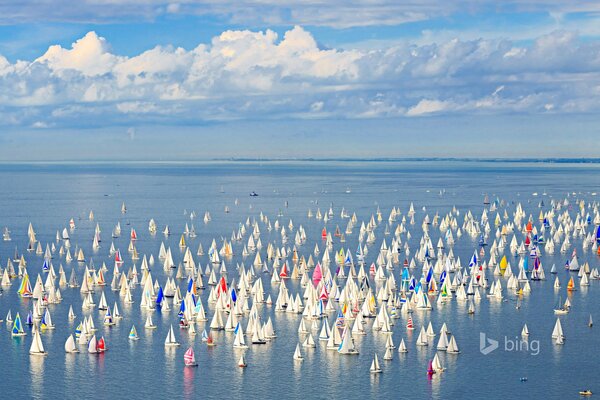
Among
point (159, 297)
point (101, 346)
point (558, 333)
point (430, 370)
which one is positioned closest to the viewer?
point (430, 370)

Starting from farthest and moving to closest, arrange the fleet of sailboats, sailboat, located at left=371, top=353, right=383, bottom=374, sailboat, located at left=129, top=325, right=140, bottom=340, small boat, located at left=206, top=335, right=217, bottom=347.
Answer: sailboat, located at left=129, top=325, right=140, bottom=340, the fleet of sailboats, small boat, located at left=206, top=335, right=217, bottom=347, sailboat, located at left=371, top=353, right=383, bottom=374

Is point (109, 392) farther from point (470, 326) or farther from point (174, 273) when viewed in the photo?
Result: point (174, 273)

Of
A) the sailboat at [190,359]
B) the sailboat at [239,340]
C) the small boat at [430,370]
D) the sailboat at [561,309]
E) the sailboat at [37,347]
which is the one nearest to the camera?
the small boat at [430,370]

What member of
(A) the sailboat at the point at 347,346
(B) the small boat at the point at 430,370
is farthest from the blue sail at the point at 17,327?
(B) the small boat at the point at 430,370

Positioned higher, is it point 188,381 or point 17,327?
point 17,327

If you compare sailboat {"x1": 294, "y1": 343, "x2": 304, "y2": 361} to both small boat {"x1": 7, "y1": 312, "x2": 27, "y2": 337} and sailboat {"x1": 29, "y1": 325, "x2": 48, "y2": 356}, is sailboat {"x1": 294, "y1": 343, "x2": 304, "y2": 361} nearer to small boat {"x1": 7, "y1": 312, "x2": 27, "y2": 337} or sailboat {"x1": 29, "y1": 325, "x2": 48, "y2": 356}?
sailboat {"x1": 29, "y1": 325, "x2": 48, "y2": 356}

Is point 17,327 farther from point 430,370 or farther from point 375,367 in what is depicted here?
point 430,370

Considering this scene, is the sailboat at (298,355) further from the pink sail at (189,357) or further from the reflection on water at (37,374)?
the reflection on water at (37,374)

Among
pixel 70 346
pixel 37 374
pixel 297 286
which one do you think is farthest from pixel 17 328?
pixel 297 286

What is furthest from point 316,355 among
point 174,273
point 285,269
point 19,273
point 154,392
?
point 19,273

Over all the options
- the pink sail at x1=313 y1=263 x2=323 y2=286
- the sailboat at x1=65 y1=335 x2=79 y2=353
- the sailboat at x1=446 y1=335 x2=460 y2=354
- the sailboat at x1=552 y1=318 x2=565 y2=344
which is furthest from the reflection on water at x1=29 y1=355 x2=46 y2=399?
the sailboat at x1=552 y1=318 x2=565 y2=344

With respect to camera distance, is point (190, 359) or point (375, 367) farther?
point (190, 359)
